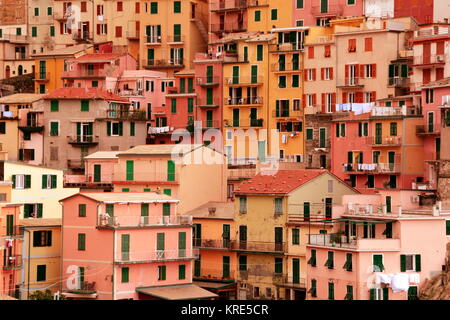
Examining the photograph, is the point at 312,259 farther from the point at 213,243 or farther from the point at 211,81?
the point at 211,81

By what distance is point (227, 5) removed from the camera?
110 m

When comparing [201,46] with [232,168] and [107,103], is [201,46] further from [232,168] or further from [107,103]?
[232,168]

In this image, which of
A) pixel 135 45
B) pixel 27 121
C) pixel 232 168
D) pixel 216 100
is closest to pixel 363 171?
pixel 232 168

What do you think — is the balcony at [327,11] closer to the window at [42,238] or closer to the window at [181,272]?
the window at [181,272]

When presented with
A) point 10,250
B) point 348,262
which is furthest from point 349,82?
point 10,250

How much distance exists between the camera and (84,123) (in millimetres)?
101438

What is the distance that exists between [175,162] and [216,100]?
14600 mm

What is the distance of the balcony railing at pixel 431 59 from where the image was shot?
88.2 m

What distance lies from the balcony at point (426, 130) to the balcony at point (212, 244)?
12.9 m

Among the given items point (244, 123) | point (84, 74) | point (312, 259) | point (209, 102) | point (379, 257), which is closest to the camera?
point (379, 257)

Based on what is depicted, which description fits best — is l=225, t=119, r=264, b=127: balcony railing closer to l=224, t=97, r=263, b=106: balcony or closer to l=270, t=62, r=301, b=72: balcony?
l=224, t=97, r=263, b=106: balcony

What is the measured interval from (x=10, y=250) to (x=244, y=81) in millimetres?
28871

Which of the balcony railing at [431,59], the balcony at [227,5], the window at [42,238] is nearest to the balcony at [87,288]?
the window at [42,238]

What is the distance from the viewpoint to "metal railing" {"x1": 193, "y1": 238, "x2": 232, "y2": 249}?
82250 millimetres
